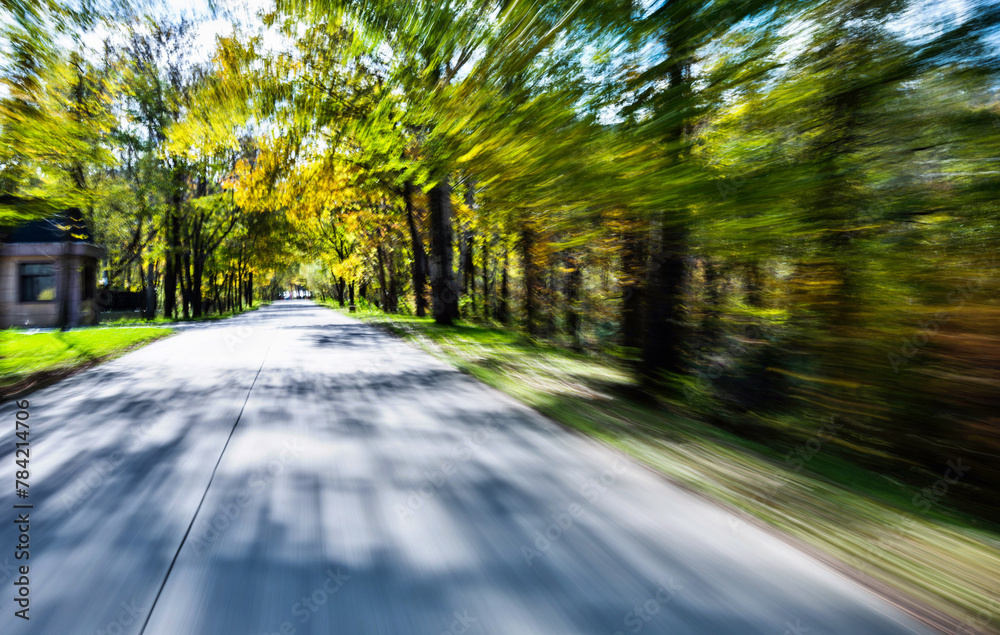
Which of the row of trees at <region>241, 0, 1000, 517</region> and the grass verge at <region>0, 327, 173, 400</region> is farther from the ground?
the row of trees at <region>241, 0, 1000, 517</region>

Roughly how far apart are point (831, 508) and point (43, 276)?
30.8 meters

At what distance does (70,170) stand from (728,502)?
12.4 metres

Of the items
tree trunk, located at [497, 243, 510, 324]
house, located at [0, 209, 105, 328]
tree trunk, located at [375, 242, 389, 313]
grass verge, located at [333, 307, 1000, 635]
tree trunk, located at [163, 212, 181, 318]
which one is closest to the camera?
grass verge, located at [333, 307, 1000, 635]

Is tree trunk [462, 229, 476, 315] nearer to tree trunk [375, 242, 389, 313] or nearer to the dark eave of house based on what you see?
tree trunk [375, 242, 389, 313]

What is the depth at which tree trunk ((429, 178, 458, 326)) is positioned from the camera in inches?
790

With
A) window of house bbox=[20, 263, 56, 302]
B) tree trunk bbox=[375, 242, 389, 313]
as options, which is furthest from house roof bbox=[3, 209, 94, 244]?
tree trunk bbox=[375, 242, 389, 313]

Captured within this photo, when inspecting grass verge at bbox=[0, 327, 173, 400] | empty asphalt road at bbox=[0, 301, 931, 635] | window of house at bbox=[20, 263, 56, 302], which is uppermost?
window of house at bbox=[20, 263, 56, 302]

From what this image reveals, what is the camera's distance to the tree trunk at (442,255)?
20.1m

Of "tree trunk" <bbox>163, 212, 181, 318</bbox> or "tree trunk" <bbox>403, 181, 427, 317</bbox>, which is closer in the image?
"tree trunk" <bbox>403, 181, 427, 317</bbox>

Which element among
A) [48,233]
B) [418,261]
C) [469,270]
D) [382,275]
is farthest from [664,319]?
[382,275]

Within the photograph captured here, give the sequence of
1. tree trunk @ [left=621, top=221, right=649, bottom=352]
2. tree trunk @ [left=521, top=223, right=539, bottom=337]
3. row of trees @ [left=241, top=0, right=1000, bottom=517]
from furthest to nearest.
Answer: tree trunk @ [left=521, top=223, right=539, bottom=337] → tree trunk @ [left=621, top=221, right=649, bottom=352] → row of trees @ [left=241, top=0, right=1000, bottom=517]

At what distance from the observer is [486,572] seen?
2.73 meters

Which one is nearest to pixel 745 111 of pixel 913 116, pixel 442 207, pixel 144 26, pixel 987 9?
pixel 913 116

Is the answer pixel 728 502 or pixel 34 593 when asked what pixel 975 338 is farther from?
pixel 34 593
